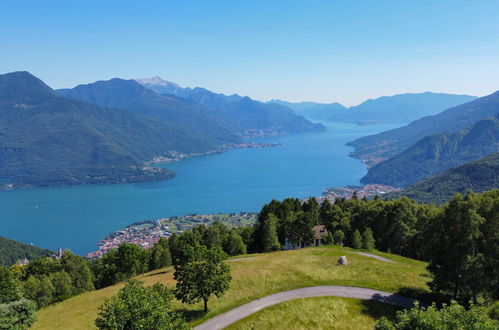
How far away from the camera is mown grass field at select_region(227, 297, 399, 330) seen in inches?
1351

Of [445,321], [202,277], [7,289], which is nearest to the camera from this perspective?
[445,321]

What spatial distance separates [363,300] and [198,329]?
20.2 meters

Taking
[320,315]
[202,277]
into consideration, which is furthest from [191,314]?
[320,315]

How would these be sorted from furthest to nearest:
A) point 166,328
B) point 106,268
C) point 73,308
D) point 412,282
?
point 106,268 < point 73,308 < point 412,282 < point 166,328

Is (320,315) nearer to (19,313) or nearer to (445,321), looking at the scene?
(445,321)

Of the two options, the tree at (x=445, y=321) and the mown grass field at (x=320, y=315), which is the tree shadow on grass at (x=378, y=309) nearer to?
the mown grass field at (x=320, y=315)

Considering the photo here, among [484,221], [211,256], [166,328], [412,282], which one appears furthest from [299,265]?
[166,328]

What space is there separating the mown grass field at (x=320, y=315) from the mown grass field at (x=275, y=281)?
4241 millimetres

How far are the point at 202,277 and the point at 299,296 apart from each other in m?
13.1

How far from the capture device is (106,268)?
68.8 m

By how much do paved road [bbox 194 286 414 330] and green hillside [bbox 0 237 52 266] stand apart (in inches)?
6336

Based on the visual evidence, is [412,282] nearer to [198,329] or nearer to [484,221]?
[484,221]

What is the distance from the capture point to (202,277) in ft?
120

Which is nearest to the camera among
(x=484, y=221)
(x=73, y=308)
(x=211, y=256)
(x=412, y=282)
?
(x=484, y=221)
